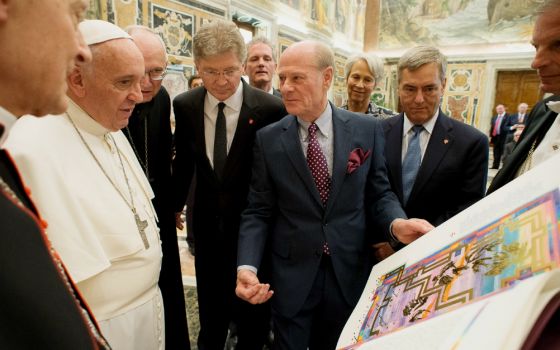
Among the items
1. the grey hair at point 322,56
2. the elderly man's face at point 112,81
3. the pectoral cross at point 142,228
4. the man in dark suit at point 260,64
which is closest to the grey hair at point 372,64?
the man in dark suit at point 260,64

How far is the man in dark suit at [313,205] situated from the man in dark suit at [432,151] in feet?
1.04

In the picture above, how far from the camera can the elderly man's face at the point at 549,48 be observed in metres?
1.62

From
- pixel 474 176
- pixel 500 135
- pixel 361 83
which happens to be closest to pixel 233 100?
pixel 361 83

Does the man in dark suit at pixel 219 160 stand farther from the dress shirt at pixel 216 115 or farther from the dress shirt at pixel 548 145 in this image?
the dress shirt at pixel 548 145

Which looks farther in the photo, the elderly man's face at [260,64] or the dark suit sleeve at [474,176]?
the elderly man's face at [260,64]

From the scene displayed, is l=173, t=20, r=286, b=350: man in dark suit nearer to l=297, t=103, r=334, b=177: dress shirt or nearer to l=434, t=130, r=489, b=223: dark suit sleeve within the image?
l=297, t=103, r=334, b=177: dress shirt

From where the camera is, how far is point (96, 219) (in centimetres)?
139

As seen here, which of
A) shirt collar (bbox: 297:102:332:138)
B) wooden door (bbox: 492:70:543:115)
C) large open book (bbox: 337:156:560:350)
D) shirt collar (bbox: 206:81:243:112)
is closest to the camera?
large open book (bbox: 337:156:560:350)

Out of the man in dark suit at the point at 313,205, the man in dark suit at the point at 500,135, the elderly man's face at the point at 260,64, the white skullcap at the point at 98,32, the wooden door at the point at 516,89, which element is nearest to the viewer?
the white skullcap at the point at 98,32

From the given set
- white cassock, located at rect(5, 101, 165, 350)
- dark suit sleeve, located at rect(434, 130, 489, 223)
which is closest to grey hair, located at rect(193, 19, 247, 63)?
white cassock, located at rect(5, 101, 165, 350)

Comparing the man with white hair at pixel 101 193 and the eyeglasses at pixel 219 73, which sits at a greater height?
the eyeglasses at pixel 219 73

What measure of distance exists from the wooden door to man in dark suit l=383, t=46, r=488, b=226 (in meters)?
15.7

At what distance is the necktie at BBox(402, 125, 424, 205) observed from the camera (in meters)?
2.25

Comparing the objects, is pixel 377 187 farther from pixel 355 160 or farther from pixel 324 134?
pixel 324 134
